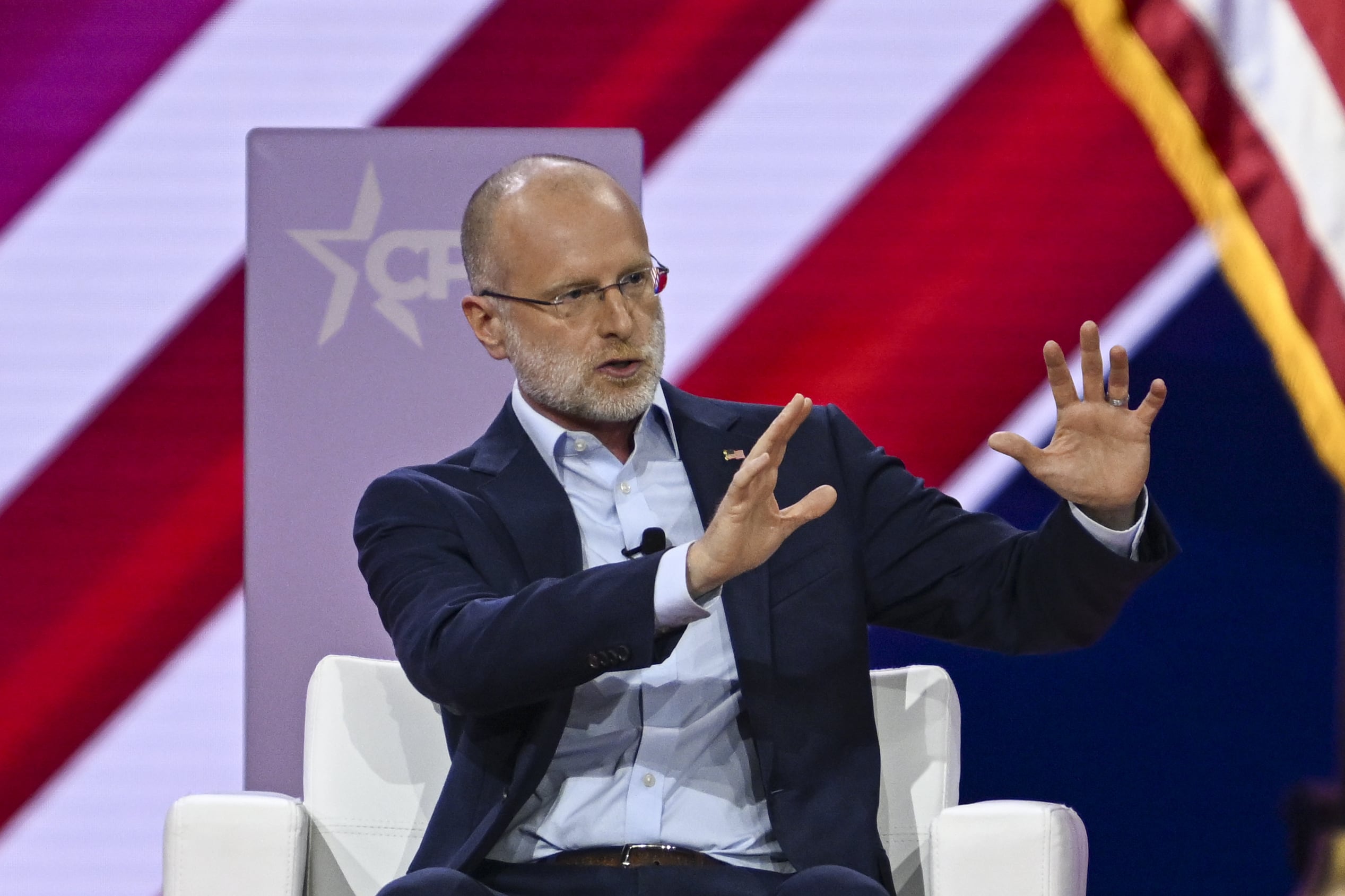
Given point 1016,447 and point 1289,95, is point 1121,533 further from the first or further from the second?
point 1289,95

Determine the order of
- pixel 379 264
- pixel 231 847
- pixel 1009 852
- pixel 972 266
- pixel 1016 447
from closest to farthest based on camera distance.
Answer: pixel 1016 447
pixel 1009 852
pixel 231 847
pixel 379 264
pixel 972 266

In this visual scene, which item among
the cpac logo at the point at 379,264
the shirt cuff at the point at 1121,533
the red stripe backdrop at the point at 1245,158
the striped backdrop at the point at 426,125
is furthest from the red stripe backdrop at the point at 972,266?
the shirt cuff at the point at 1121,533

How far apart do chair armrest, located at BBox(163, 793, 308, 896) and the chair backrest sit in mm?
230

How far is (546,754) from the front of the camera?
1.91 meters

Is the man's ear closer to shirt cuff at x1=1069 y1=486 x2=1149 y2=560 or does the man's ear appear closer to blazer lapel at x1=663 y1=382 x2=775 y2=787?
blazer lapel at x1=663 y1=382 x2=775 y2=787

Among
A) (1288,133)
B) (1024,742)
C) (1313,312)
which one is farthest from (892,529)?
(1024,742)

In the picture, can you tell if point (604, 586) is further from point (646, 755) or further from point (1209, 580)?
point (1209, 580)

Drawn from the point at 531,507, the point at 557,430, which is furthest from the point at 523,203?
the point at 531,507

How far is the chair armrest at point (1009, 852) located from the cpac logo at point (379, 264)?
61.1 inches

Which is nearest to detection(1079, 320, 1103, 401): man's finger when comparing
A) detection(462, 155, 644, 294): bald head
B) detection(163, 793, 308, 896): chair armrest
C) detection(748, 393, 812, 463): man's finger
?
detection(748, 393, 812, 463): man's finger

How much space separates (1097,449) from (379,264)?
164 cm

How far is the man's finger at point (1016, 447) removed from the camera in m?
1.74

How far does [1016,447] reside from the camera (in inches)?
69.7

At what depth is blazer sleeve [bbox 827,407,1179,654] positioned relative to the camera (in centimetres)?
186
